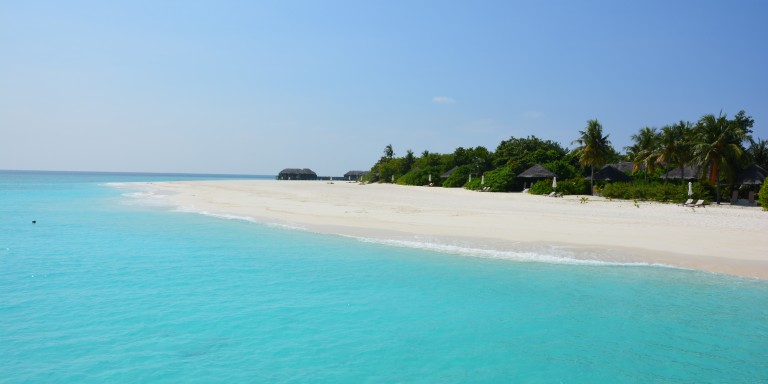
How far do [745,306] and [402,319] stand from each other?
6391 millimetres

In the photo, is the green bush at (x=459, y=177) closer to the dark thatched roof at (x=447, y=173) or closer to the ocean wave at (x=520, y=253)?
the dark thatched roof at (x=447, y=173)

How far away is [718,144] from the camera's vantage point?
3130 centimetres

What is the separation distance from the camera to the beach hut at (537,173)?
42531mm

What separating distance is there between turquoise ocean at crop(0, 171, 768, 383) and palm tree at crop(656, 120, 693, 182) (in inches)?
1108

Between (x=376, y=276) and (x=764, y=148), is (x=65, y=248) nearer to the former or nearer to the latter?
(x=376, y=276)

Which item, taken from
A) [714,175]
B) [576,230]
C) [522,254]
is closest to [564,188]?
[714,175]

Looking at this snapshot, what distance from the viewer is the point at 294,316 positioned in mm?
8242

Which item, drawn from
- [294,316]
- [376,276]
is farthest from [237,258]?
[294,316]

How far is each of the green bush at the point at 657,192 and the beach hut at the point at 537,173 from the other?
8.49 metres

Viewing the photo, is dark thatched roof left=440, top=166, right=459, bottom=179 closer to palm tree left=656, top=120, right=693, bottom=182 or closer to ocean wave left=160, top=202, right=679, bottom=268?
palm tree left=656, top=120, right=693, bottom=182

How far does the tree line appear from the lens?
31641 millimetres

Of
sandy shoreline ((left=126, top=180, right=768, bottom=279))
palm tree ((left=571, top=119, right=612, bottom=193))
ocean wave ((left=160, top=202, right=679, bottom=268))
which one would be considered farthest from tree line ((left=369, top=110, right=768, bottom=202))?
ocean wave ((left=160, top=202, right=679, bottom=268))

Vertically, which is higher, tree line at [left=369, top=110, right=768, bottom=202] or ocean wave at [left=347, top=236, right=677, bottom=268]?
tree line at [left=369, top=110, right=768, bottom=202]

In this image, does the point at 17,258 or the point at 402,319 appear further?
the point at 17,258
